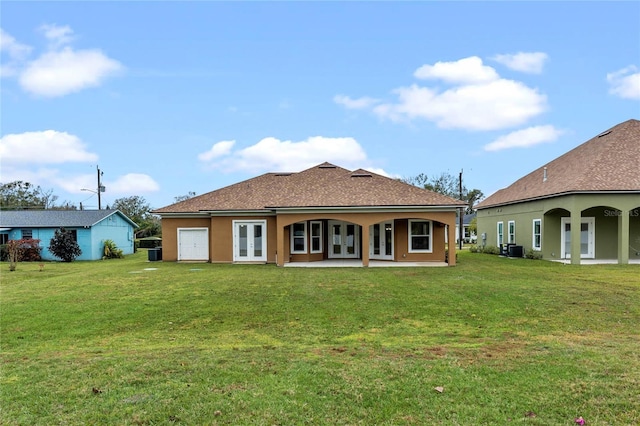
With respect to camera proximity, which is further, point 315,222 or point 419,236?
point 315,222

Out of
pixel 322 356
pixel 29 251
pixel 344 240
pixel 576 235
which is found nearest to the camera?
pixel 322 356

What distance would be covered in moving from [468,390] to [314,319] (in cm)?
415

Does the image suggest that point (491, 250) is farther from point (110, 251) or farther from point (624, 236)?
point (110, 251)

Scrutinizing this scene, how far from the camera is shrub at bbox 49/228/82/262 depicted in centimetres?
2505

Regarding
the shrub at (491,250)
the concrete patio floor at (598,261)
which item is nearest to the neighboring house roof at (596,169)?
the concrete patio floor at (598,261)

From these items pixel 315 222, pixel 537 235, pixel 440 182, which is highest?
pixel 440 182

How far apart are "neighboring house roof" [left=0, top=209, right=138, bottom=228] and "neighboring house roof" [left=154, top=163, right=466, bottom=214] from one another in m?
9.17

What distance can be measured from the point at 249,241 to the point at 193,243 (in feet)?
11.3

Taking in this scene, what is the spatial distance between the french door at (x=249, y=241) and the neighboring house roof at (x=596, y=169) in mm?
14679

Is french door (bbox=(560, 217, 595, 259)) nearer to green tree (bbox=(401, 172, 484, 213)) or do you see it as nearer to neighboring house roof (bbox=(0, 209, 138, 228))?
neighboring house roof (bbox=(0, 209, 138, 228))

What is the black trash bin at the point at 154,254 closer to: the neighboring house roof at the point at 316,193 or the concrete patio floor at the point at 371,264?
the neighboring house roof at the point at 316,193

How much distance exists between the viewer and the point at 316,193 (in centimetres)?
1973

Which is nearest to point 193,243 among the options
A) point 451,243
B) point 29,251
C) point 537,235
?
point 29,251

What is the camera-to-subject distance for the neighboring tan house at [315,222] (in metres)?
18.2
